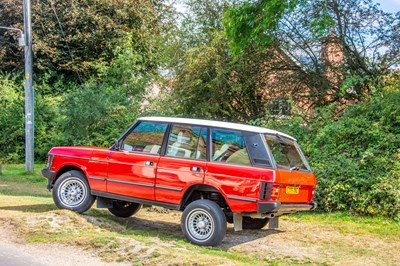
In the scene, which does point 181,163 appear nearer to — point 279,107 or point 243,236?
point 243,236

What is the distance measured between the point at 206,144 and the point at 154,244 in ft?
6.15

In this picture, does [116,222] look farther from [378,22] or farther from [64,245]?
[378,22]

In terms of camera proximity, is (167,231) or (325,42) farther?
(325,42)

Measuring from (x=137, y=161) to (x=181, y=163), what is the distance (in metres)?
0.85

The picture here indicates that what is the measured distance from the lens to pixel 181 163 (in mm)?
7969

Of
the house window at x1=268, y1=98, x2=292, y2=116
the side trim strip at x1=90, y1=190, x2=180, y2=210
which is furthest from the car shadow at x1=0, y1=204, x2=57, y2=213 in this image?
the house window at x1=268, y1=98, x2=292, y2=116

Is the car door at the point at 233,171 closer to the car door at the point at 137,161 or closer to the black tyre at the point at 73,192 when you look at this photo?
the car door at the point at 137,161

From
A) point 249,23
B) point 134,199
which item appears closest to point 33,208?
point 134,199

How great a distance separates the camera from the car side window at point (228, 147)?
25.5 feet

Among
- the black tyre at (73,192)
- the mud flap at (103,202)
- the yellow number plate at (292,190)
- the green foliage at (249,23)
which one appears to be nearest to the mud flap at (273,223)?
the yellow number plate at (292,190)

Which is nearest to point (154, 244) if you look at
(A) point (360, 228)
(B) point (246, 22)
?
(A) point (360, 228)

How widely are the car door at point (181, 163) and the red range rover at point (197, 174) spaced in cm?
2

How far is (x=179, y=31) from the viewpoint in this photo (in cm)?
1967

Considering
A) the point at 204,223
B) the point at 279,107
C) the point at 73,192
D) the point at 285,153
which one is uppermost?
the point at 279,107
